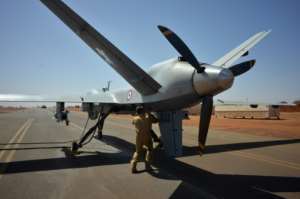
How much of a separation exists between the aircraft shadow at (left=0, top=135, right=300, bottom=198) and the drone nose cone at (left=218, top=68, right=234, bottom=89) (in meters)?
2.50

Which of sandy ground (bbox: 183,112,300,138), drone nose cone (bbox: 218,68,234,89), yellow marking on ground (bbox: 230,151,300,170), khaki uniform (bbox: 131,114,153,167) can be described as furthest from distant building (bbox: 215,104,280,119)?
drone nose cone (bbox: 218,68,234,89)

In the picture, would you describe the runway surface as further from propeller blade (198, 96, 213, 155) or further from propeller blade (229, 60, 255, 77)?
propeller blade (229, 60, 255, 77)

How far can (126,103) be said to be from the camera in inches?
388

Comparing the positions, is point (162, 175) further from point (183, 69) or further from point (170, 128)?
point (183, 69)

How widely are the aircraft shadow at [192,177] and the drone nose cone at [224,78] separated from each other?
2497 mm

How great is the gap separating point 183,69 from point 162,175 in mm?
3087

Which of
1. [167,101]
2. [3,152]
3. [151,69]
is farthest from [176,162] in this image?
[3,152]

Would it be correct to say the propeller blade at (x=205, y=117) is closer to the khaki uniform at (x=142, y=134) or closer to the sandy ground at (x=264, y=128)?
the khaki uniform at (x=142, y=134)

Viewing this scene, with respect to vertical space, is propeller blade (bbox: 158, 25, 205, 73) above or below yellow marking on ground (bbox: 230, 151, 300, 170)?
above

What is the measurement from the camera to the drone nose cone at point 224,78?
6.31 m

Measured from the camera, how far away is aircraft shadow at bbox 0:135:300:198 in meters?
6.02

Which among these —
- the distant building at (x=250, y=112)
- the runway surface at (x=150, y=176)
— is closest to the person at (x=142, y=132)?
the runway surface at (x=150, y=176)

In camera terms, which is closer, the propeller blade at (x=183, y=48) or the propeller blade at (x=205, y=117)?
the propeller blade at (x=183, y=48)

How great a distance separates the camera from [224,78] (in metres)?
6.30
